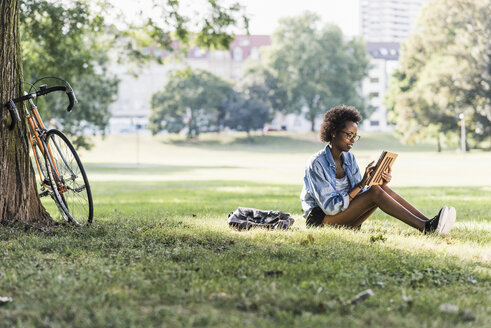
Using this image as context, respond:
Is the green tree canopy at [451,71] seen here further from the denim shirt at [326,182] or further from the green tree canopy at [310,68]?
the denim shirt at [326,182]

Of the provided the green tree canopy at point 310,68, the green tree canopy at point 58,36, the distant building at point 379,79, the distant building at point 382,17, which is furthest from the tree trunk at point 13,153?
the distant building at point 382,17

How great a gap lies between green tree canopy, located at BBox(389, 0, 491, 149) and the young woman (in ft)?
129

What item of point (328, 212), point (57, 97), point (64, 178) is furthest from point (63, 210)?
point (57, 97)

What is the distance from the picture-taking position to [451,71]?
43125 mm

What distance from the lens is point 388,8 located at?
546 feet

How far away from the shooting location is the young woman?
18.9ft

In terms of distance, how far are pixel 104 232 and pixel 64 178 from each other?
750mm

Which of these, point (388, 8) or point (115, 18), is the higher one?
point (388, 8)

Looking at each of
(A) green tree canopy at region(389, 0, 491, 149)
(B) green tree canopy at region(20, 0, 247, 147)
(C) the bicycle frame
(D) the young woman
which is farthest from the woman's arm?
(A) green tree canopy at region(389, 0, 491, 149)

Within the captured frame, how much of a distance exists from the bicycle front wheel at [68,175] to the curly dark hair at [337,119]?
2.46 meters

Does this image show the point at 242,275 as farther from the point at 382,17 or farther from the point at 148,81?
the point at 382,17

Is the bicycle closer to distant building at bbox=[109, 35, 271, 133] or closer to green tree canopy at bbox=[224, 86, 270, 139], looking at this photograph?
green tree canopy at bbox=[224, 86, 270, 139]

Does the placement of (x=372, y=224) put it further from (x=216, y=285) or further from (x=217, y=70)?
(x=217, y=70)

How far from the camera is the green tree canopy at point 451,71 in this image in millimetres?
43312
